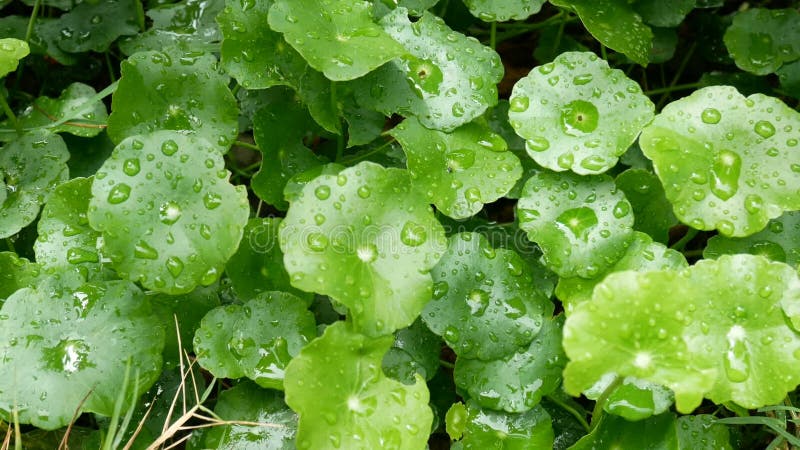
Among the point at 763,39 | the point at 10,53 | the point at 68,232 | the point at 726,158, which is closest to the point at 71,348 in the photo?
the point at 68,232

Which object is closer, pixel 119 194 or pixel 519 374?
pixel 119 194

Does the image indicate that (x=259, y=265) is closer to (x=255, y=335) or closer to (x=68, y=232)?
(x=255, y=335)

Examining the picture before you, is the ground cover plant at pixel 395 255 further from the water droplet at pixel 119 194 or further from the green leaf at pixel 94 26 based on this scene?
the green leaf at pixel 94 26

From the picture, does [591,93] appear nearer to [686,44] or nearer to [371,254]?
[371,254]

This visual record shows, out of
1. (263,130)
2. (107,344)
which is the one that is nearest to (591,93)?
(263,130)

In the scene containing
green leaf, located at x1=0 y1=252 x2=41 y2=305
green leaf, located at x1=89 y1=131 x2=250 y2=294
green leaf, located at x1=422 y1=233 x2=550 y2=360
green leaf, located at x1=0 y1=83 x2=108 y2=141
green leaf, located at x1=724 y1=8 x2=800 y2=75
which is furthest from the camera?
green leaf, located at x1=724 y1=8 x2=800 y2=75

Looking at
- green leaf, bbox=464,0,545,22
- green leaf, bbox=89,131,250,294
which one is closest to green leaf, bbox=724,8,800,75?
green leaf, bbox=464,0,545,22

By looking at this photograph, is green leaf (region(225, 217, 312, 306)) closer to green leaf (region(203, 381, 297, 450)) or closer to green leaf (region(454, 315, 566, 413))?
green leaf (region(203, 381, 297, 450))
